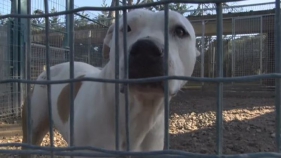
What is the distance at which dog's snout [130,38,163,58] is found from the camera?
4.54ft

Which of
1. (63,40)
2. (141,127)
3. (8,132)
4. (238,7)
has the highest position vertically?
(238,7)

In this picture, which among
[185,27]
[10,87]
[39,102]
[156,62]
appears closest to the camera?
[156,62]

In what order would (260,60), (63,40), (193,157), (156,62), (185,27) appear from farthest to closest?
(260,60)
(63,40)
(185,27)
(156,62)
(193,157)

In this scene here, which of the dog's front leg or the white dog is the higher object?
the white dog

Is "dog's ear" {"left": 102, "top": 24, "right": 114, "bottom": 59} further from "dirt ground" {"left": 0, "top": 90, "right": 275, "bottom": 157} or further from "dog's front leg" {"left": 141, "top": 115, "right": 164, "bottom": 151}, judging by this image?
"dirt ground" {"left": 0, "top": 90, "right": 275, "bottom": 157}

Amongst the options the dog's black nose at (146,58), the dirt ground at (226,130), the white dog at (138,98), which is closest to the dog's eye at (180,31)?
the white dog at (138,98)

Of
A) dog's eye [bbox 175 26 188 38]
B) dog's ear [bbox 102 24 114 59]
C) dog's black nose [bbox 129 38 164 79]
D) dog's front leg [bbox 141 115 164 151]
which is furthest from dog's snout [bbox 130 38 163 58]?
dog's ear [bbox 102 24 114 59]

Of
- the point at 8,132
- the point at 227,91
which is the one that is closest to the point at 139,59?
the point at 8,132

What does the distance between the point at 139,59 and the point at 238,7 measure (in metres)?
9.67

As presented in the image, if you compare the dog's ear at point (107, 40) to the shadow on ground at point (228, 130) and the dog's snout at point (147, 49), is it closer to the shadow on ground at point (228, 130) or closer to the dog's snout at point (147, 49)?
the dog's snout at point (147, 49)

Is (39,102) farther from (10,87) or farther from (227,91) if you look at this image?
(227,91)

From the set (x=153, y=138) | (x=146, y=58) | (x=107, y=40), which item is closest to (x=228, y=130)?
(x=153, y=138)

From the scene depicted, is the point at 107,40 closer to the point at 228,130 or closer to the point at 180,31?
the point at 180,31

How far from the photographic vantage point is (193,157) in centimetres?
99
